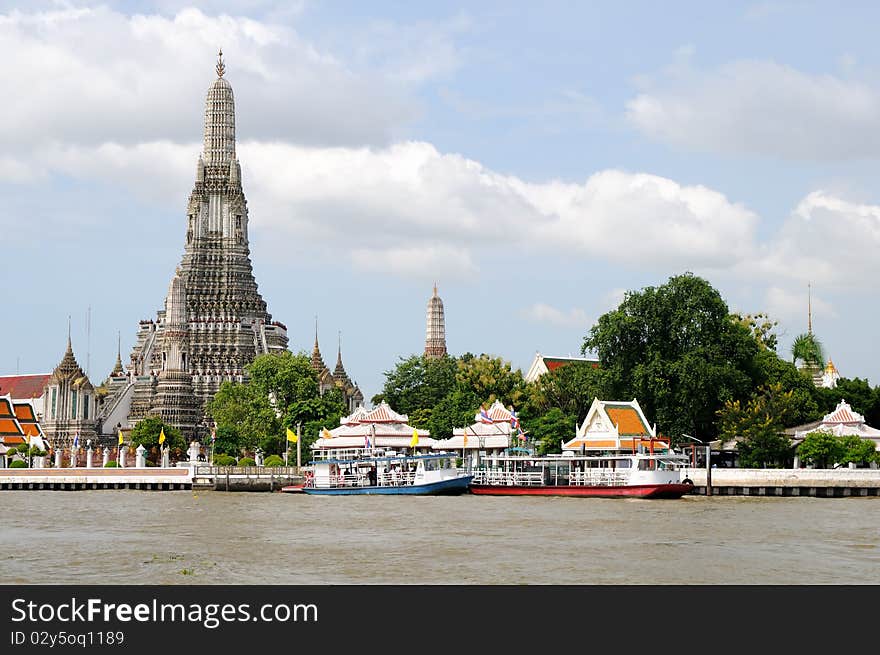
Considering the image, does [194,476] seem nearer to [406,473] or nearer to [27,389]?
[406,473]

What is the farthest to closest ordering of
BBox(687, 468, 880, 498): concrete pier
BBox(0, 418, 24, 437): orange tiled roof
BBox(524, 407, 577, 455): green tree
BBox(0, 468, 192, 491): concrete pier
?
BBox(0, 418, 24, 437): orange tiled roof
BBox(0, 468, 192, 491): concrete pier
BBox(524, 407, 577, 455): green tree
BBox(687, 468, 880, 498): concrete pier

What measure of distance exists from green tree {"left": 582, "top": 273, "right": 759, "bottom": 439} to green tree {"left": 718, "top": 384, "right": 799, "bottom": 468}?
1.82m

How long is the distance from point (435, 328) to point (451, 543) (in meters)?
104

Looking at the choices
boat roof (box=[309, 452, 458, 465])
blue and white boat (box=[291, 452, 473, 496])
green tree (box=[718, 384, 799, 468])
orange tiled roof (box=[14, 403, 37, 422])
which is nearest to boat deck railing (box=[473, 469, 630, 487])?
blue and white boat (box=[291, 452, 473, 496])

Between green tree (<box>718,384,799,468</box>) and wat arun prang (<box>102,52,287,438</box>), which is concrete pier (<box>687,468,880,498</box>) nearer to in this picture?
green tree (<box>718,384,799,468</box>)

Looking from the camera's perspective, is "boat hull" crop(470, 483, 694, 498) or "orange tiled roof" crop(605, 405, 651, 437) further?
"orange tiled roof" crop(605, 405, 651, 437)

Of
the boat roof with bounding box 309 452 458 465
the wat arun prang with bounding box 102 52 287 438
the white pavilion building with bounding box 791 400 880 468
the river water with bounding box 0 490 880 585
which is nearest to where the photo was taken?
the river water with bounding box 0 490 880 585

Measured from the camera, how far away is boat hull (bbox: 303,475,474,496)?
69.3 m

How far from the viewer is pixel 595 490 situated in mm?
65188

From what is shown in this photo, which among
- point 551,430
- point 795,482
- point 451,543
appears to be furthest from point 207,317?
point 451,543
